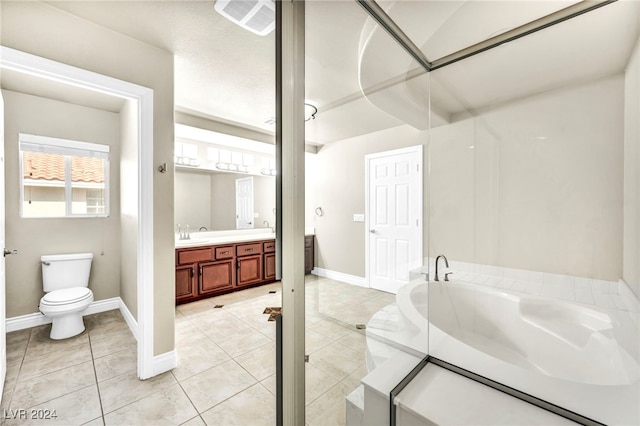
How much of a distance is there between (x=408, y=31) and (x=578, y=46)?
0.81 meters

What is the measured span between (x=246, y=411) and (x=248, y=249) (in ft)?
8.51

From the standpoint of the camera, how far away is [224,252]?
149 inches

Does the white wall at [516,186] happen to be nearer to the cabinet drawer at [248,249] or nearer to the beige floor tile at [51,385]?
the beige floor tile at [51,385]

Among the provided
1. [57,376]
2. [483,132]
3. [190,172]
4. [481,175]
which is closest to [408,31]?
[483,132]

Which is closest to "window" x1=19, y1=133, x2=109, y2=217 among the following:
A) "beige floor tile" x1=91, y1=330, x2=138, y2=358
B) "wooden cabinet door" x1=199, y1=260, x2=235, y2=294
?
"wooden cabinet door" x1=199, y1=260, x2=235, y2=294

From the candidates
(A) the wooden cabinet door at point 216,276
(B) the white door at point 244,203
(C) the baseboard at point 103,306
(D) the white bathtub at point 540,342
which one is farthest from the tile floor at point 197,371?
(B) the white door at point 244,203

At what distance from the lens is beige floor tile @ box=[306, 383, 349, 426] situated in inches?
42.7

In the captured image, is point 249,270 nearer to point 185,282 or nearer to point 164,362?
point 185,282

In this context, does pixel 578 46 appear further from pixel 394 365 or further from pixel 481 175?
pixel 394 365

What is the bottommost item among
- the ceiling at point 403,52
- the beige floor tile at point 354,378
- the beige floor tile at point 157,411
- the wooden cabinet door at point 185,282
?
the beige floor tile at point 157,411

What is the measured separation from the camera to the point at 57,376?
6.41 feet

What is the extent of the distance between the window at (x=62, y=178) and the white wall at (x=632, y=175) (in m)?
4.49

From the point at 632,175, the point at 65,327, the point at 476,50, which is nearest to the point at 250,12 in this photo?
the point at 476,50

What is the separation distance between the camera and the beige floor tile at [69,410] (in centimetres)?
156
